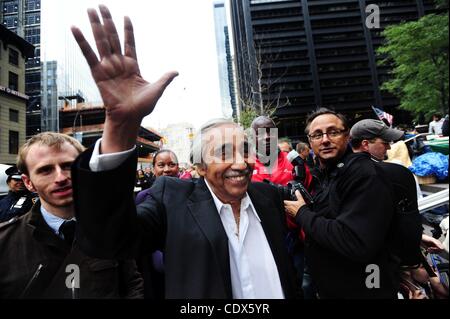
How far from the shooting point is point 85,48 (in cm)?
76

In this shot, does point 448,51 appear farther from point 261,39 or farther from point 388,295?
A: point 261,39

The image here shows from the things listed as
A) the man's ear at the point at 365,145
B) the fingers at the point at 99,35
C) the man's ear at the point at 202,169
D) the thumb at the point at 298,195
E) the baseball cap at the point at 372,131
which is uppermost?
the fingers at the point at 99,35

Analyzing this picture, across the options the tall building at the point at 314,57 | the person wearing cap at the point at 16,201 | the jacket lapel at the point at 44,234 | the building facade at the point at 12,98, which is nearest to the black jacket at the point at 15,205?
the person wearing cap at the point at 16,201

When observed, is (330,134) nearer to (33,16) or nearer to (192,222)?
(192,222)

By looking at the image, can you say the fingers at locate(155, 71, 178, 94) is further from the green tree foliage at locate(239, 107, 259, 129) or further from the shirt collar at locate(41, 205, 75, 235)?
the green tree foliage at locate(239, 107, 259, 129)

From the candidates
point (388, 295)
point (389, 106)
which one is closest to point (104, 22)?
point (388, 295)

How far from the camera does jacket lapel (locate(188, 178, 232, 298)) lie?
102 centimetres

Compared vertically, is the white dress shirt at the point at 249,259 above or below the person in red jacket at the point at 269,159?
below

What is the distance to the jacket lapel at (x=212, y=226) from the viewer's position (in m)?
1.02

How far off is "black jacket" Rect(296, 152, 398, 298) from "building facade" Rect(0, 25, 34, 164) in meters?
26.6

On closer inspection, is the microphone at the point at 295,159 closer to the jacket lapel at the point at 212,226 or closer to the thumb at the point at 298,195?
the thumb at the point at 298,195

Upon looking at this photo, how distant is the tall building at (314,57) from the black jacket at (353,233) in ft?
115

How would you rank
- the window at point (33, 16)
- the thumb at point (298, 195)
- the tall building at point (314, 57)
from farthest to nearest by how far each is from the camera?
the tall building at point (314, 57)
the window at point (33, 16)
the thumb at point (298, 195)
